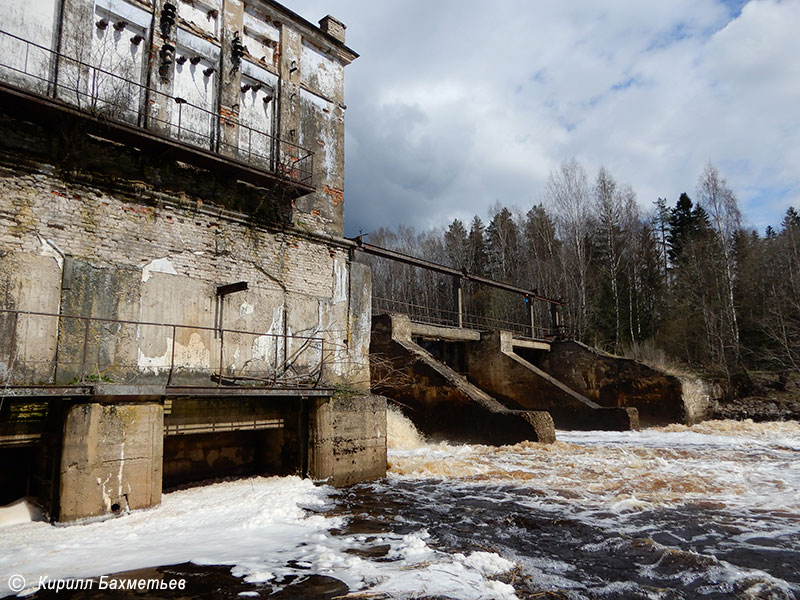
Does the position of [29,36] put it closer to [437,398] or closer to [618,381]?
[437,398]

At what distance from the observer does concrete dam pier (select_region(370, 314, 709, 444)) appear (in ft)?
47.9

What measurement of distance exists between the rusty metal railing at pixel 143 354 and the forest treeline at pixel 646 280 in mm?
21972

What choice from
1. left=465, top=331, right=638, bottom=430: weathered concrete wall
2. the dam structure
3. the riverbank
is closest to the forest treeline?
the riverbank

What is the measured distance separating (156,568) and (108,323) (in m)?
4.18

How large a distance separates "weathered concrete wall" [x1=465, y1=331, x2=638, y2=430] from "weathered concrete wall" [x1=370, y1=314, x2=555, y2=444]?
3659mm

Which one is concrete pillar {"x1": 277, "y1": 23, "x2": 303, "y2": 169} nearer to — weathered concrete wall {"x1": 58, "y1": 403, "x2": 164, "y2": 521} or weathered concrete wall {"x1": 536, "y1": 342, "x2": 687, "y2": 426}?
weathered concrete wall {"x1": 58, "y1": 403, "x2": 164, "y2": 521}

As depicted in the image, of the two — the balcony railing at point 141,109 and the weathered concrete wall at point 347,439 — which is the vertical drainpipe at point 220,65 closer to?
the balcony railing at point 141,109

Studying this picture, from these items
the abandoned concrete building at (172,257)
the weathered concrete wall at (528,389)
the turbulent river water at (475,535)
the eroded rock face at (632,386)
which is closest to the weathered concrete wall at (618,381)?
the eroded rock face at (632,386)

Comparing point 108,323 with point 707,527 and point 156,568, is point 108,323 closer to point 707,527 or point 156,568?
point 156,568

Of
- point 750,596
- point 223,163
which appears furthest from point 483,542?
point 223,163

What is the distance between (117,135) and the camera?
8219 mm

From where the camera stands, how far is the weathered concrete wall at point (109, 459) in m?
6.55

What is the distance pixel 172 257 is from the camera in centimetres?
893

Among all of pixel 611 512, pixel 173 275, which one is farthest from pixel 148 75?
pixel 611 512
